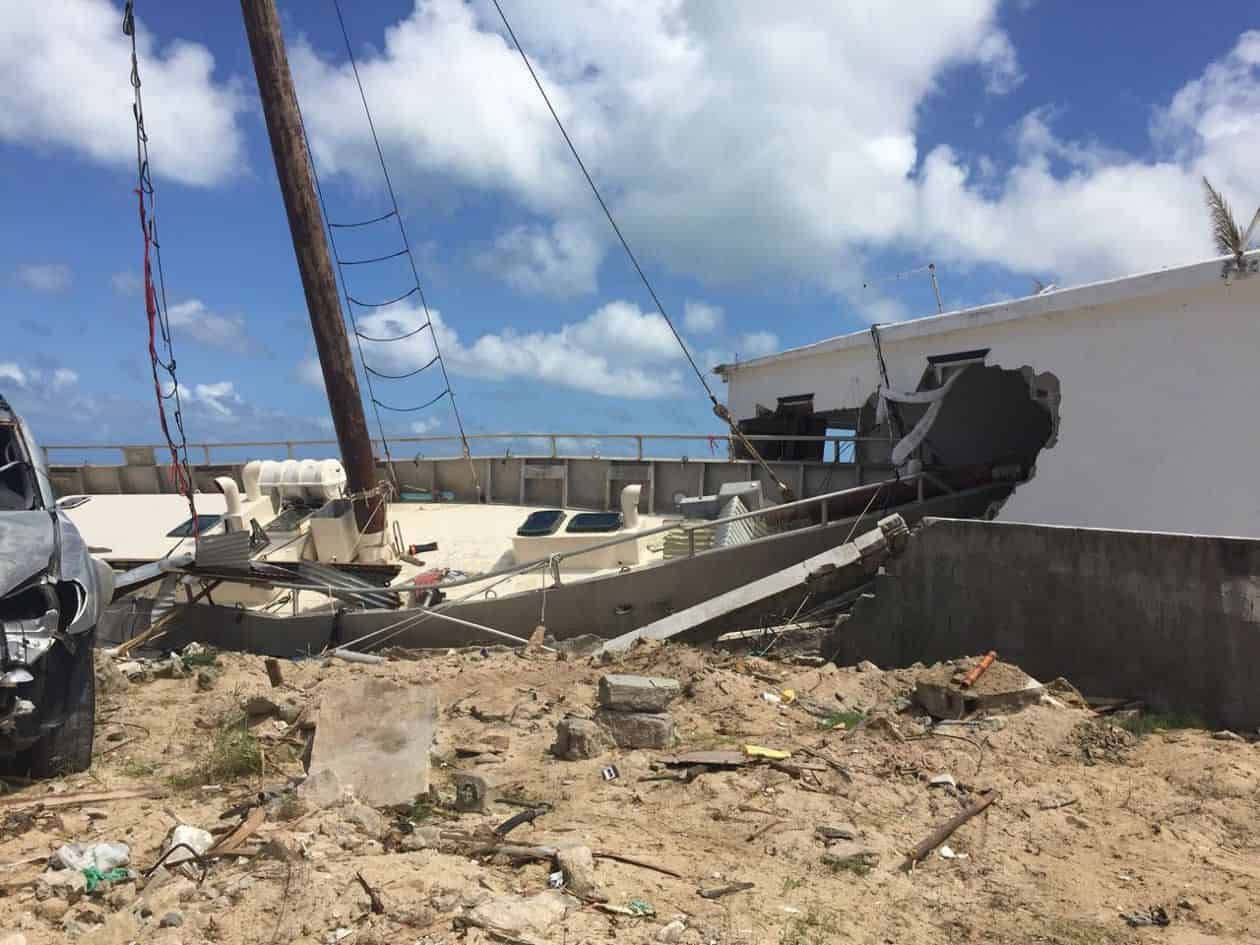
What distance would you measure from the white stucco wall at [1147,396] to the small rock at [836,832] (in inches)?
282

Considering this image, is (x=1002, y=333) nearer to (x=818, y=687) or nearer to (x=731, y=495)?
(x=731, y=495)

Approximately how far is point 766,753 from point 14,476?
18.9 feet

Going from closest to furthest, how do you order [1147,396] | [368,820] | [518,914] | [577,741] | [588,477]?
[518,914] → [368,820] → [577,741] → [1147,396] → [588,477]

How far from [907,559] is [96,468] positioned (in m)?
23.2

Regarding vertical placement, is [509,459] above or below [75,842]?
above

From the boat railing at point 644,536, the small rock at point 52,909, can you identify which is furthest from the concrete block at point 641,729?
the boat railing at point 644,536

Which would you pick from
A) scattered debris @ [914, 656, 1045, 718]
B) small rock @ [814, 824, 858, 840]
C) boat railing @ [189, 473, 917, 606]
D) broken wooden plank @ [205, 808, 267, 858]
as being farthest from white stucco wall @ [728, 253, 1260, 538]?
broken wooden plank @ [205, 808, 267, 858]

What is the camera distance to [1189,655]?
7715 millimetres

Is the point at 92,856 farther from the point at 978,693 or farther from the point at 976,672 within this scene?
the point at 976,672

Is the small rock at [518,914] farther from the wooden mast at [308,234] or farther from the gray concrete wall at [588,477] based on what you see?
the gray concrete wall at [588,477]

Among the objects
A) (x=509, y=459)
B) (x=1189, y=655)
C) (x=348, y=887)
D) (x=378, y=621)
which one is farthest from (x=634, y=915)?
(x=509, y=459)

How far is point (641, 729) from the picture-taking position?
6598 millimetres

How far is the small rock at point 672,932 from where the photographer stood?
3.73 metres

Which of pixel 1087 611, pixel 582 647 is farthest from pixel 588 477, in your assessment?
pixel 1087 611
